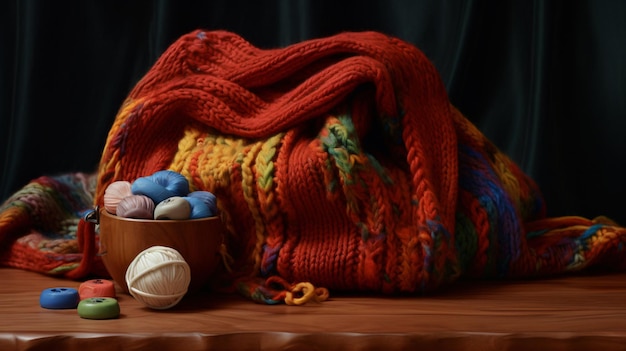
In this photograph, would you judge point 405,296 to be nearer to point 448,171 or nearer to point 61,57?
point 448,171

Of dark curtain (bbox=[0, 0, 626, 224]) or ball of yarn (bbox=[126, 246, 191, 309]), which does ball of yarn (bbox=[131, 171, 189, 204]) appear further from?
dark curtain (bbox=[0, 0, 626, 224])

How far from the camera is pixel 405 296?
3.37 feet

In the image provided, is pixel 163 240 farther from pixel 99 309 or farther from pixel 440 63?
pixel 440 63

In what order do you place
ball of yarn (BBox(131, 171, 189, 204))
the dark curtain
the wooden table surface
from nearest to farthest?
the wooden table surface < ball of yarn (BBox(131, 171, 189, 204)) < the dark curtain

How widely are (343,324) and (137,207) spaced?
261mm

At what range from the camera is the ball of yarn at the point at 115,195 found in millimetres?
980

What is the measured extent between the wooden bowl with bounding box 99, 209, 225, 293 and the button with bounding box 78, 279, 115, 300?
0.02 metres

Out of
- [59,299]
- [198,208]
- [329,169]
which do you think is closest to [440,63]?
[329,169]

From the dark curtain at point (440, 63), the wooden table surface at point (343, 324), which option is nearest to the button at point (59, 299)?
the wooden table surface at point (343, 324)

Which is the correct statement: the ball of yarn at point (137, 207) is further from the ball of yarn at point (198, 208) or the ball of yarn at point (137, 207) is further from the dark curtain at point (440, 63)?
the dark curtain at point (440, 63)

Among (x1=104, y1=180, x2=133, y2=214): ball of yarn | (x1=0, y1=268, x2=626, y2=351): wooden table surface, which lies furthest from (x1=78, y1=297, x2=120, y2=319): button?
(x1=104, y1=180, x2=133, y2=214): ball of yarn

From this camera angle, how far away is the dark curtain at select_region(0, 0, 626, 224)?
4.91 ft

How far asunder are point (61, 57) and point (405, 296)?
87 centimetres

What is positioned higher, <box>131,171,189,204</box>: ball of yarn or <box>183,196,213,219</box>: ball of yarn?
<box>131,171,189,204</box>: ball of yarn
